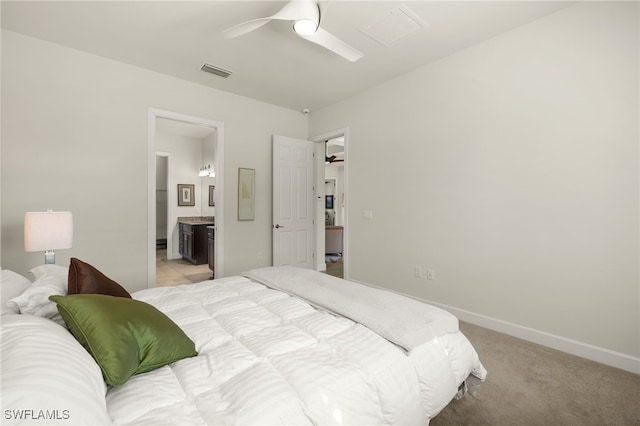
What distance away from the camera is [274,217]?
177 inches

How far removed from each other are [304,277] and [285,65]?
2.44 m

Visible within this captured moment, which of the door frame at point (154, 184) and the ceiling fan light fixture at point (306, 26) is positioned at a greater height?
the ceiling fan light fixture at point (306, 26)

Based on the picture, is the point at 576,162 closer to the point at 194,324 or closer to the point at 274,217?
the point at 194,324

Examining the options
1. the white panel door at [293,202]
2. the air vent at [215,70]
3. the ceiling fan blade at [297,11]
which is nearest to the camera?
the ceiling fan blade at [297,11]

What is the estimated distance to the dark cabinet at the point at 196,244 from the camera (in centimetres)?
554

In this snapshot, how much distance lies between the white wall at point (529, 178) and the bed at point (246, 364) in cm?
149

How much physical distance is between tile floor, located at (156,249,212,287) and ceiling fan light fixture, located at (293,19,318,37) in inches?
153

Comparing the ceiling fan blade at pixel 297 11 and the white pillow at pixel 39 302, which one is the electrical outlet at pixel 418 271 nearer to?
the ceiling fan blade at pixel 297 11

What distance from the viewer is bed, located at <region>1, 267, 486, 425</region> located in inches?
29.0

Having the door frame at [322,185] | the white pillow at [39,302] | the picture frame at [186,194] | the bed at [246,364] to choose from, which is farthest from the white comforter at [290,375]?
the picture frame at [186,194]

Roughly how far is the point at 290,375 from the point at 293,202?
12.3 ft

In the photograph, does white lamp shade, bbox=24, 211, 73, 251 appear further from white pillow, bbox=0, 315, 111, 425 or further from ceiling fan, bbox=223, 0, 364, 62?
ceiling fan, bbox=223, 0, 364, 62

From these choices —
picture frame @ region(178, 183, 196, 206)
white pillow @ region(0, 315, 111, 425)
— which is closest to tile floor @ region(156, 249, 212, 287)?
picture frame @ region(178, 183, 196, 206)
